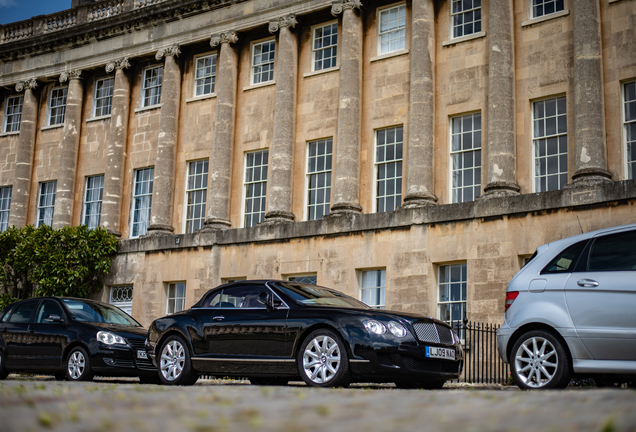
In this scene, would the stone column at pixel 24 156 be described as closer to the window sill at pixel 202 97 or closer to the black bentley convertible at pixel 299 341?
the window sill at pixel 202 97

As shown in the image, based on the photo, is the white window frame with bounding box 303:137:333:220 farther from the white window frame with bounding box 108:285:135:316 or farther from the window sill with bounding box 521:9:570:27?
the white window frame with bounding box 108:285:135:316

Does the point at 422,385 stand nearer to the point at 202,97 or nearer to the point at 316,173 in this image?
the point at 316,173

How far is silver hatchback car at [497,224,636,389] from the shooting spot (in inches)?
327

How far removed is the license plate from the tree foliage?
1719 centimetres

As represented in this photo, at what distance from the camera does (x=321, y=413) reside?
196 inches

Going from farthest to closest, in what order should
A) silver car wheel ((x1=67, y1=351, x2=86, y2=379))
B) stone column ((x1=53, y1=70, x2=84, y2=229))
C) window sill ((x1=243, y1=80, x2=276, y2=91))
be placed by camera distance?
stone column ((x1=53, y1=70, x2=84, y2=229))
window sill ((x1=243, y1=80, x2=276, y2=91))
silver car wheel ((x1=67, y1=351, x2=86, y2=379))

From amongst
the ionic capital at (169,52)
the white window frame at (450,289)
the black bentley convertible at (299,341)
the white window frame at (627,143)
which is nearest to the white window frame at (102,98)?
the ionic capital at (169,52)

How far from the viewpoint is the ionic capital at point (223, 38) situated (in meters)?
24.8

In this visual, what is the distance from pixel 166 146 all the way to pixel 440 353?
56.6 feet

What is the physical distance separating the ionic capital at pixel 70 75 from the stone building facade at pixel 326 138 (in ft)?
0.23

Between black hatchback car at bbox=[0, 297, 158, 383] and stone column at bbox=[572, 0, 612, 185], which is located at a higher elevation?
stone column at bbox=[572, 0, 612, 185]

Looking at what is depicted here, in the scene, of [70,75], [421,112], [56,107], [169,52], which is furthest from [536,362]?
[56,107]

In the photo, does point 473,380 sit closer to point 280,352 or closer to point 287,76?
point 280,352

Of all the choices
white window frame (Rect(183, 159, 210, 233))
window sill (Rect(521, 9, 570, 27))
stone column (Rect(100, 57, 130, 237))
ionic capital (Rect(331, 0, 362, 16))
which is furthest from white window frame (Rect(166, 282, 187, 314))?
window sill (Rect(521, 9, 570, 27))
